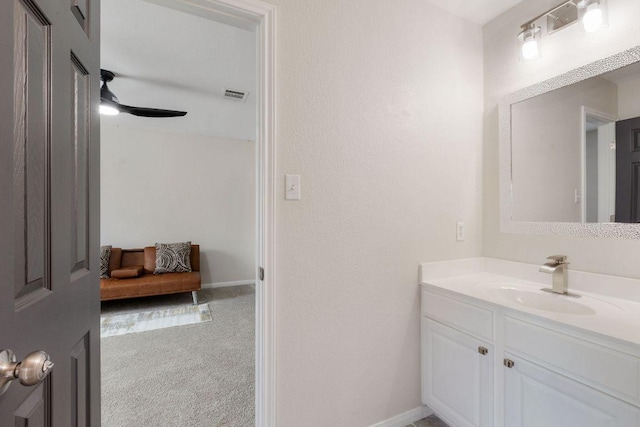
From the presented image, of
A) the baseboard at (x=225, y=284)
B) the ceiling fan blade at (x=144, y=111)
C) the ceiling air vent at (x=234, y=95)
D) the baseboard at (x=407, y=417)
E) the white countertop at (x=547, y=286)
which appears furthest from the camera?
the baseboard at (x=225, y=284)

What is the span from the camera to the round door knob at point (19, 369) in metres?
0.46

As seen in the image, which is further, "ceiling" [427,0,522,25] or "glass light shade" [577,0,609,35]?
"ceiling" [427,0,522,25]

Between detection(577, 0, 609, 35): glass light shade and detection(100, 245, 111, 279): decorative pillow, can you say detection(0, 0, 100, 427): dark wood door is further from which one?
detection(100, 245, 111, 279): decorative pillow

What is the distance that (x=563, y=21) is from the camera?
4.99 ft

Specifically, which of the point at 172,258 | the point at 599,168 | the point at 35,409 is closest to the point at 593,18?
the point at 599,168

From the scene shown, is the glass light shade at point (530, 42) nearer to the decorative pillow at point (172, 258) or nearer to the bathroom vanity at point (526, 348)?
the bathroom vanity at point (526, 348)

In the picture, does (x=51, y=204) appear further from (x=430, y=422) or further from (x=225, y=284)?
(x=225, y=284)

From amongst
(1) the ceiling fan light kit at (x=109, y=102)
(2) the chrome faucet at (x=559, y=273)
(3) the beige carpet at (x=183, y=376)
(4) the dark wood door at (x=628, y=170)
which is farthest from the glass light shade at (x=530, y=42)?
(1) the ceiling fan light kit at (x=109, y=102)

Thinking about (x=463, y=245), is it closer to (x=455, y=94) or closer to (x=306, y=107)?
(x=455, y=94)

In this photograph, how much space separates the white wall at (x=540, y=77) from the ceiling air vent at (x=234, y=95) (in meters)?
2.19

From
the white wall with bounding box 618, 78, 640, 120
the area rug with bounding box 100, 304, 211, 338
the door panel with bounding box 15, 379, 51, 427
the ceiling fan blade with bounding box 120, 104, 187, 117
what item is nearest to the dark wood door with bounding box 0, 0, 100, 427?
the door panel with bounding box 15, 379, 51, 427

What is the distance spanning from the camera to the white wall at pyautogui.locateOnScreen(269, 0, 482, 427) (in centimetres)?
134

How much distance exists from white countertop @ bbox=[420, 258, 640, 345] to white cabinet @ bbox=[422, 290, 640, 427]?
37 millimetres

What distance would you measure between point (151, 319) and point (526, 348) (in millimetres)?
3564
